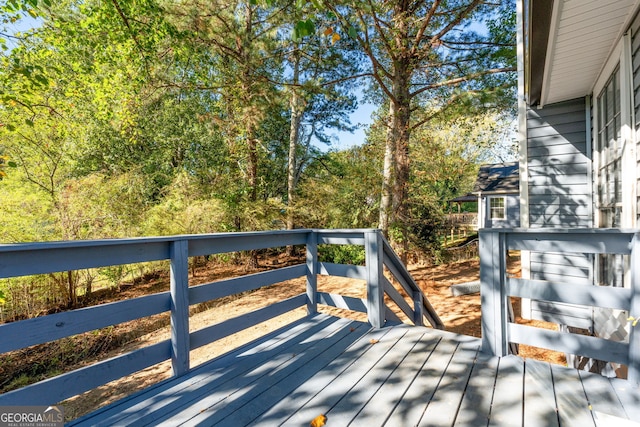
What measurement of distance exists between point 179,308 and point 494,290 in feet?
7.33

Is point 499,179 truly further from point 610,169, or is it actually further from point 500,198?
point 610,169

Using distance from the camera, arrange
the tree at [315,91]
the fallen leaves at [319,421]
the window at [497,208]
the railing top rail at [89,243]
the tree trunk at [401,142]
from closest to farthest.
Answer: the railing top rail at [89,243]
the fallen leaves at [319,421]
the tree trunk at [401,142]
the tree at [315,91]
the window at [497,208]

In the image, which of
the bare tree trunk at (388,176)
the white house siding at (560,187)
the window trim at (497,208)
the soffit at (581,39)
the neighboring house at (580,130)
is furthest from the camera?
the window trim at (497,208)

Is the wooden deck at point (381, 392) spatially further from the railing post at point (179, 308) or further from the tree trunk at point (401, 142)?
the tree trunk at point (401, 142)

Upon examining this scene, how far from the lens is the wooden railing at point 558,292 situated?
169cm

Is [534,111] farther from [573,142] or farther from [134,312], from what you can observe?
[134,312]

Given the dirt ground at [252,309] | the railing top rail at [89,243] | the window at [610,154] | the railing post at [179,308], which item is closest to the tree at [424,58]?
the dirt ground at [252,309]

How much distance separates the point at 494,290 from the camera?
210 cm

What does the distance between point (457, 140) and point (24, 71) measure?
58.6 ft

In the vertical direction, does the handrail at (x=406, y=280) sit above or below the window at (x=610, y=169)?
below

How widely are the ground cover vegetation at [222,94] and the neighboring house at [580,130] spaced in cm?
197

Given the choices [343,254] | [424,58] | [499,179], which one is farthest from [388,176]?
[499,179]

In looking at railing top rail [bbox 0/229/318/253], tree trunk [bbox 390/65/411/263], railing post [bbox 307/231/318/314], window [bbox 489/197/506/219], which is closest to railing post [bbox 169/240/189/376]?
railing top rail [bbox 0/229/318/253]

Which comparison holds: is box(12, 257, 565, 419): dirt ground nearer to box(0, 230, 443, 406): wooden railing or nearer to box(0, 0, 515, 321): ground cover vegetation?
box(0, 0, 515, 321): ground cover vegetation
